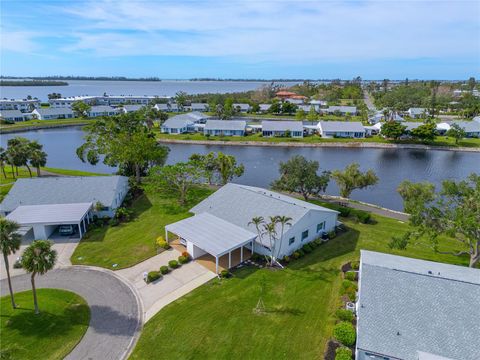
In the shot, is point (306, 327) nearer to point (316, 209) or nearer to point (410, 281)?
point (410, 281)

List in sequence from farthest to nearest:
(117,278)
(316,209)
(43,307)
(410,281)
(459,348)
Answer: (316,209), (117,278), (43,307), (410,281), (459,348)

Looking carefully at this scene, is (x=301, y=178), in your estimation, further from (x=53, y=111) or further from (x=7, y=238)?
(x=53, y=111)

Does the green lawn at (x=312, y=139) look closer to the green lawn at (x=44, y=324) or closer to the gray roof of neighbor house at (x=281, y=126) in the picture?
the gray roof of neighbor house at (x=281, y=126)

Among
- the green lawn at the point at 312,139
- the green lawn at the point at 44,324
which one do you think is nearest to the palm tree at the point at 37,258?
the green lawn at the point at 44,324

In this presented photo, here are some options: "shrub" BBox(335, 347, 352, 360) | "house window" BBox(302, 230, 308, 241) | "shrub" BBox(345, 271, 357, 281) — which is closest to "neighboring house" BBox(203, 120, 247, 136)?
"house window" BBox(302, 230, 308, 241)

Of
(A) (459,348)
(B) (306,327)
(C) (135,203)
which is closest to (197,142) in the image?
(C) (135,203)

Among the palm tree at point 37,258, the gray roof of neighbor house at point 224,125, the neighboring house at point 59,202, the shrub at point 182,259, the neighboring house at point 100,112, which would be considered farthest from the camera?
the neighboring house at point 100,112

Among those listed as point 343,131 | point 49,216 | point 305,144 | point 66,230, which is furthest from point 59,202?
point 343,131
